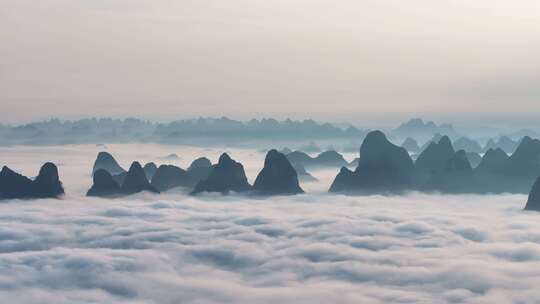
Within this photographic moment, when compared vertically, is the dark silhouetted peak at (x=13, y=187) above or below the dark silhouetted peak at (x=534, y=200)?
above

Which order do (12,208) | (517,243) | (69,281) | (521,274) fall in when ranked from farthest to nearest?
(12,208), (517,243), (69,281), (521,274)

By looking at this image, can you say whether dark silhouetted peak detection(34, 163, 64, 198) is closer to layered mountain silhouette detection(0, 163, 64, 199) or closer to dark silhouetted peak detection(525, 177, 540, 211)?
layered mountain silhouette detection(0, 163, 64, 199)

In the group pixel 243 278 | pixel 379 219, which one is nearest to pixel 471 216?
pixel 379 219

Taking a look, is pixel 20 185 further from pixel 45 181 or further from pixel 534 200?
pixel 534 200

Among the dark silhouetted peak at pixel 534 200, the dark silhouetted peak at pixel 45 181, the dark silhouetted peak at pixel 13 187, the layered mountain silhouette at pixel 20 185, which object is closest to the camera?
the dark silhouetted peak at pixel 534 200

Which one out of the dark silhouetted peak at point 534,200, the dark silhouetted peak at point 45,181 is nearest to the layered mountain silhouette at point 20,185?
the dark silhouetted peak at point 45,181

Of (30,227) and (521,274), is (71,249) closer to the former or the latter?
(30,227)

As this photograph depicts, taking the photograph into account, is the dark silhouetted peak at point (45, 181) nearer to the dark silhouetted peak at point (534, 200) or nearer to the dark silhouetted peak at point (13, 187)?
the dark silhouetted peak at point (13, 187)

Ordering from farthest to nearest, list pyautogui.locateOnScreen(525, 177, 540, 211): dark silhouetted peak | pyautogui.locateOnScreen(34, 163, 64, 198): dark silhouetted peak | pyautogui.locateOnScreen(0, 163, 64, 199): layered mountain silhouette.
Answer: pyautogui.locateOnScreen(34, 163, 64, 198): dark silhouetted peak
pyautogui.locateOnScreen(0, 163, 64, 199): layered mountain silhouette
pyautogui.locateOnScreen(525, 177, 540, 211): dark silhouetted peak

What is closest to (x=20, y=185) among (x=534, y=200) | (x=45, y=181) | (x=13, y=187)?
(x=13, y=187)

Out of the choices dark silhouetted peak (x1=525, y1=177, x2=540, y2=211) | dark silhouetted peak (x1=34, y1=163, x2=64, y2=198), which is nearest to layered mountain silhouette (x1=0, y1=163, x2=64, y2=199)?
dark silhouetted peak (x1=34, y1=163, x2=64, y2=198)

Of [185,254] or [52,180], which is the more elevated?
[52,180]
